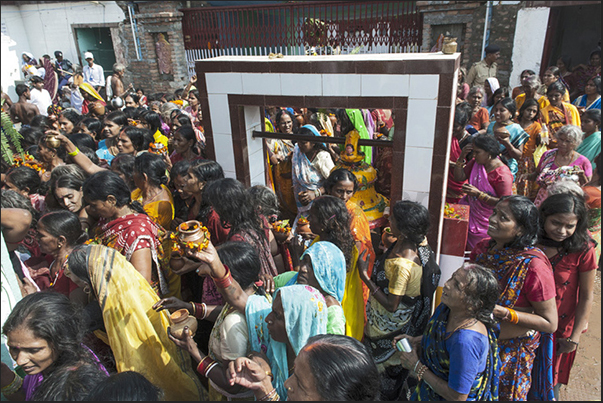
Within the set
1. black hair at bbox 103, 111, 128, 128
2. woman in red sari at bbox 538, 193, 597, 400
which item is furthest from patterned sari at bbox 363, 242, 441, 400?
black hair at bbox 103, 111, 128, 128

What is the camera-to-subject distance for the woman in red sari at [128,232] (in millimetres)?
2498

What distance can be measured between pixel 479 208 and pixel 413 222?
1.63 meters

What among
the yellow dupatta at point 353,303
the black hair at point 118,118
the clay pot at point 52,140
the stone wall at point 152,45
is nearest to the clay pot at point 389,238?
the yellow dupatta at point 353,303

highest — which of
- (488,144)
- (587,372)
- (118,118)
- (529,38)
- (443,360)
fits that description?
(529,38)

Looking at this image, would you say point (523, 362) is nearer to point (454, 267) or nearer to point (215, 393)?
point (454, 267)

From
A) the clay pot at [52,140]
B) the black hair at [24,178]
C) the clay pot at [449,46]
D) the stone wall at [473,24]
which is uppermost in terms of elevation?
the stone wall at [473,24]

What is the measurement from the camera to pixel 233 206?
2.71 m

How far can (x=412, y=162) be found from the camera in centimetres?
310

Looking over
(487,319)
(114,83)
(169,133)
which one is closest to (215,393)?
(487,319)

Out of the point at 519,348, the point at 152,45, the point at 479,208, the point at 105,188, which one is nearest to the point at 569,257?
the point at 519,348

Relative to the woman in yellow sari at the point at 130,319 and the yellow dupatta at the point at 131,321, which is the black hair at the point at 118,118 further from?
the yellow dupatta at the point at 131,321

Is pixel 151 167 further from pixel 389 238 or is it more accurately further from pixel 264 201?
pixel 389 238

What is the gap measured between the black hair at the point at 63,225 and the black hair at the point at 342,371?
1913 mm

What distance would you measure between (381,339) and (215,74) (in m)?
2.64
